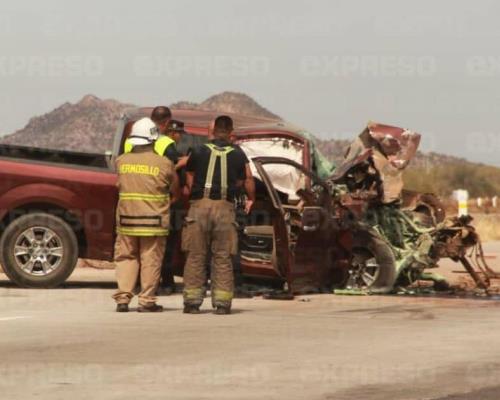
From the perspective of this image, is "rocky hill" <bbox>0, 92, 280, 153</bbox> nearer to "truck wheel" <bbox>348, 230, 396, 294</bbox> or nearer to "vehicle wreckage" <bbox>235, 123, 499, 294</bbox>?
"vehicle wreckage" <bbox>235, 123, 499, 294</bbox>

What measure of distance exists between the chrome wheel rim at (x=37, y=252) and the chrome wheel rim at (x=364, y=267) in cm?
333

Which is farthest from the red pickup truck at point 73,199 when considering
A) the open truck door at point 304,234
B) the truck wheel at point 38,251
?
the open truck door at point 304,234

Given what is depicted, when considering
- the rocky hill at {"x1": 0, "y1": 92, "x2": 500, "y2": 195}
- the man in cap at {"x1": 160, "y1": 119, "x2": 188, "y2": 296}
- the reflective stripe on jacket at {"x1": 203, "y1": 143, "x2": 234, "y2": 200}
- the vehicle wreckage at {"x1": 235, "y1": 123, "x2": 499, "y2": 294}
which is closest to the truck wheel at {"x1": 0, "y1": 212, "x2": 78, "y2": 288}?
the man in cap at {"x1": 160, "y1": 119, "x2": 188, "y2": 296}

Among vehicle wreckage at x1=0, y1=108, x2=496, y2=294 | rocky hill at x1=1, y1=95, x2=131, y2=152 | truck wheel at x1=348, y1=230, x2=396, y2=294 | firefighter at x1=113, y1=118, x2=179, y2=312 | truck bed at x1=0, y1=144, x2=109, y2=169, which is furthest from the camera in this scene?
rocky hill at x1=1, y1=95, x2=131, y2=152

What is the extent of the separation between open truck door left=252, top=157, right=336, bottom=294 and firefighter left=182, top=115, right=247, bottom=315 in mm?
1295

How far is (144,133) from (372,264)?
3446 millimetres

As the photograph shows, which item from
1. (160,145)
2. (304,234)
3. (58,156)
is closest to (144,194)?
(160,145)

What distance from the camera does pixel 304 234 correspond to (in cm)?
1664

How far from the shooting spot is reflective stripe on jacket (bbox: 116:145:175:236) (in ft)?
48.8

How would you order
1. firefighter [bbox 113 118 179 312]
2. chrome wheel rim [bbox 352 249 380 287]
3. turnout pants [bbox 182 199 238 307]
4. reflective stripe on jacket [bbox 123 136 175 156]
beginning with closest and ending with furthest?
turnout pants [bbox 182 199 238 307] < firefighter [bbox 113 118 179 312] < reflective stripe on jacket [bbox 123 136 175 156] < chrome wheel rim [bbox 352 249 380 287]

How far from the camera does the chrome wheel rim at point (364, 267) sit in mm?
17172

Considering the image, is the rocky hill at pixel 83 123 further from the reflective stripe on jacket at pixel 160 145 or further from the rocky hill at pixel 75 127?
the reflective stripe on jacket at pixel 160 145

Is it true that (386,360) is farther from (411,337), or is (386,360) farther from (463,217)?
(463,217)

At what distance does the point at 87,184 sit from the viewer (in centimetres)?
1784
